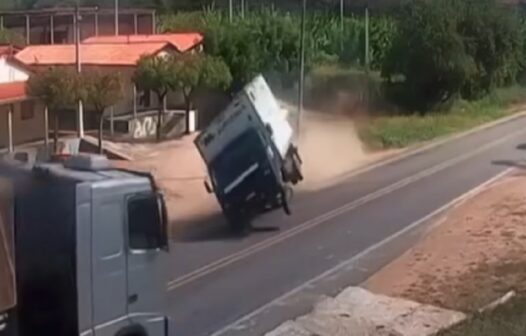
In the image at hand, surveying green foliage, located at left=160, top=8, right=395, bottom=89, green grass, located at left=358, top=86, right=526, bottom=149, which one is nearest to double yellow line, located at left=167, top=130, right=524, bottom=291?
green grass, located at left=358, top=86, right=526, bottom=149

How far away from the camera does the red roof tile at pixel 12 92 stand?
38.3 metres

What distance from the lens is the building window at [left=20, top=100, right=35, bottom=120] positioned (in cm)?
4255

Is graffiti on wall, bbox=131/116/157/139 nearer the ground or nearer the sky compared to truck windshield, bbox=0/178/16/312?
nearer the ground

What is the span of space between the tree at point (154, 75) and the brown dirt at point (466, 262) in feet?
53.4

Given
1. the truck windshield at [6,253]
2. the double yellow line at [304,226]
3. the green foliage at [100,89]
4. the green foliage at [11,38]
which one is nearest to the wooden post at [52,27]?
the green foliage at [11,38]

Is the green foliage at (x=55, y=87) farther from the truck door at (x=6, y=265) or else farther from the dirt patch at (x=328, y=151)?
the truck door at (x=6, y=265)

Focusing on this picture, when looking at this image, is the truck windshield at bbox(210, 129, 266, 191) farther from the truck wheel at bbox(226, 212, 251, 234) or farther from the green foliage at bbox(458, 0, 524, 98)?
the green foliage at bbox(458, 0, 524, 98)

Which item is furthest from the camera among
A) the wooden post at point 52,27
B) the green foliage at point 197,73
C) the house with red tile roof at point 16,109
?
the wooden post at point 52,27

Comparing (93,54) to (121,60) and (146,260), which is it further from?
(146,260)

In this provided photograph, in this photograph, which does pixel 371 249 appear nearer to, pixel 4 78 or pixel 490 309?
pixel 490 309

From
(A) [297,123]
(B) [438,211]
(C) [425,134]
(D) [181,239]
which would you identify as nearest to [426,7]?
(C) [425,134]

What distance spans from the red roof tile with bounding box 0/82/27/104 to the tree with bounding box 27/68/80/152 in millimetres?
234

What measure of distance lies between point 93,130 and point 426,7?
60.9 ft

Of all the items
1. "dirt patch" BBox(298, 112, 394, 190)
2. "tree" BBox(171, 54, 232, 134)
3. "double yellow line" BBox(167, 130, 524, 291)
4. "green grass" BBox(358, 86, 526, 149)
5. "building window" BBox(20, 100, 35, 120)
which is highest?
"tree" BBox(171, 54, 232, 134)
